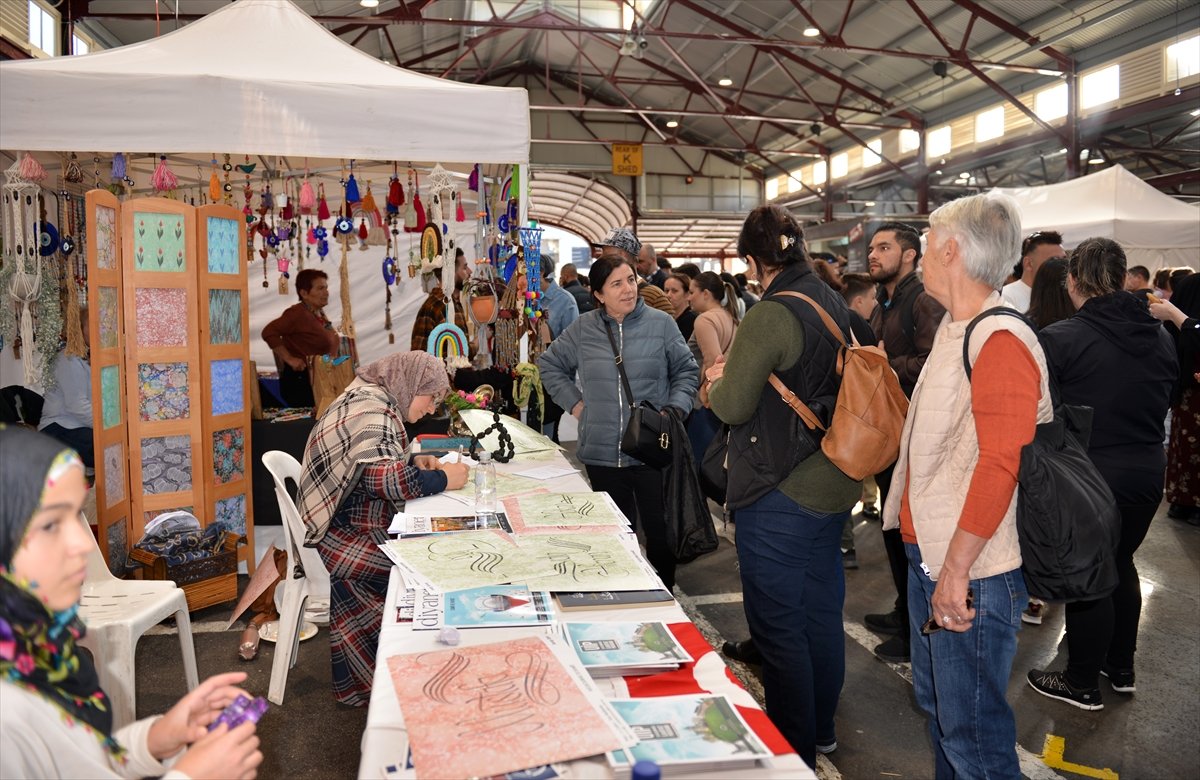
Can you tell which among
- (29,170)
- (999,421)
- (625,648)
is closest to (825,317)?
(999,421)

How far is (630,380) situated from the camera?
133 inches

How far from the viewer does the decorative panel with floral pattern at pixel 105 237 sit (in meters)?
3.65

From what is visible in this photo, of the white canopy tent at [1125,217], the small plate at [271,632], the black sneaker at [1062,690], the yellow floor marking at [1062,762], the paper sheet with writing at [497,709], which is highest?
the white canopy tent at [1125,217]

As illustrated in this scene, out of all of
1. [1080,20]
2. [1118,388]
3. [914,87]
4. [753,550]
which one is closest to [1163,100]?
[1080,20]

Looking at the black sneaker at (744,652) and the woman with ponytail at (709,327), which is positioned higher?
the woman with ponytail at (709,327)

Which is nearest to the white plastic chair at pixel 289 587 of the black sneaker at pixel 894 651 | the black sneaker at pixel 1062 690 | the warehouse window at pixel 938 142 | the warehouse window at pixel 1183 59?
the black sneaker at pixel 894 651

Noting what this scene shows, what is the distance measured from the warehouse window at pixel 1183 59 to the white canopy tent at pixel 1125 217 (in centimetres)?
321

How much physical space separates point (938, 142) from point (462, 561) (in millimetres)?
15367

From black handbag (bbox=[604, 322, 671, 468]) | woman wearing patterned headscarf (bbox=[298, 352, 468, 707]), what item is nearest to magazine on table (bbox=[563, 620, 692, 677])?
woman wearing patterned headscarf (bbox=[298, 352, 468, 707])

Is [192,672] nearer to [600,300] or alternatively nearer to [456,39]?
[600,300]

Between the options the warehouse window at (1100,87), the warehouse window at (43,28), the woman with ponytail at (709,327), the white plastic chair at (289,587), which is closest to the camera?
the white plastic chair at (289,587)

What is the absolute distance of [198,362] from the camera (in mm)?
4074

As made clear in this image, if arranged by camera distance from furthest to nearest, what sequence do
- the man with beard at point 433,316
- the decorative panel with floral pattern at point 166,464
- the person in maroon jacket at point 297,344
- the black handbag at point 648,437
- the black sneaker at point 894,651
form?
the person in maroon jacket at point 297,344, the man with beard at point 433,316, the decorative panel with floral pattern at point 166,464, the black sneaker at point 894,651, the black handbag at point 648,437

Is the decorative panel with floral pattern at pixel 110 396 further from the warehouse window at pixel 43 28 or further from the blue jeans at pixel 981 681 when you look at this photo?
the warehouse window at pixel 43 28
